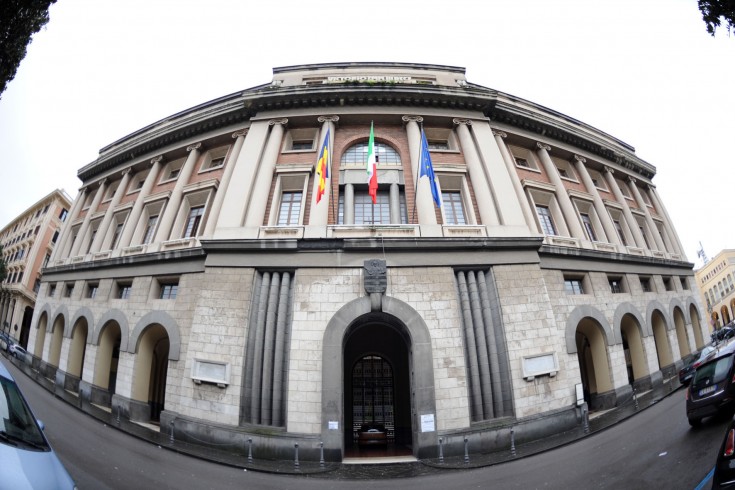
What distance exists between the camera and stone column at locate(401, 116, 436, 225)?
14141 mm

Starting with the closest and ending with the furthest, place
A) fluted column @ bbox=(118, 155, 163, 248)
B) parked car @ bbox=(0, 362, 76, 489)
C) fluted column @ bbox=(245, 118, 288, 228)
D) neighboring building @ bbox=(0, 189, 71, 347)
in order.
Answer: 1. parked car @ bbox=(0, 362, 76, 489)
2. fluted column @ bbox=(245, 118, 288, 228)
3. fluted column @ bbox=(118, 155, 163, 248)
4. neighboring building @ bbox=(0, 189, 71, 347)

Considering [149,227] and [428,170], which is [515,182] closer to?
[428,170]

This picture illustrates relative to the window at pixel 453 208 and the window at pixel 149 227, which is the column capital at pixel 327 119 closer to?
the window at pixel 453 208

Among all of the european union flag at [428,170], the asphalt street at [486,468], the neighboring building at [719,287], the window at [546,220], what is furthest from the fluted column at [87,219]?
the neighboring building at [719,287]

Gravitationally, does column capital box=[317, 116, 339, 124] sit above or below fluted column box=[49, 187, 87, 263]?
above

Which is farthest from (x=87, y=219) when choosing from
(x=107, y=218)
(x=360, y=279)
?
(x=360, y=279)

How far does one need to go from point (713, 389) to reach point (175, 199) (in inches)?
903

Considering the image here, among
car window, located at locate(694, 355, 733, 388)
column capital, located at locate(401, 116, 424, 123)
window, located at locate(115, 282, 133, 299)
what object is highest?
column capital, located at locate(401, 116, 424, 123)

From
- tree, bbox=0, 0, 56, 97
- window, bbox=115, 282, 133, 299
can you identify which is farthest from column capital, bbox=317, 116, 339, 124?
window, bbox=115, 282, 133, 299

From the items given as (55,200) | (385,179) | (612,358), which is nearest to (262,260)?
(385,179)

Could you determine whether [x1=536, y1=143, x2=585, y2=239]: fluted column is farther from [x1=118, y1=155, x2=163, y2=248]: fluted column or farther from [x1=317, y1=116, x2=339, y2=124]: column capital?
[x1=118, y1=155, x2=163, y2=248]: fluted column

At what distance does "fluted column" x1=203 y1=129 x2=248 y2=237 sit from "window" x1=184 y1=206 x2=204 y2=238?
153 cm

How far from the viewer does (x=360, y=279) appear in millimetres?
12883

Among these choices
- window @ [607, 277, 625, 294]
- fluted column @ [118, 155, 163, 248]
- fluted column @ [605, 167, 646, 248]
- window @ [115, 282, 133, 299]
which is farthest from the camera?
fluted column @ [605, 167, 646, 248]
